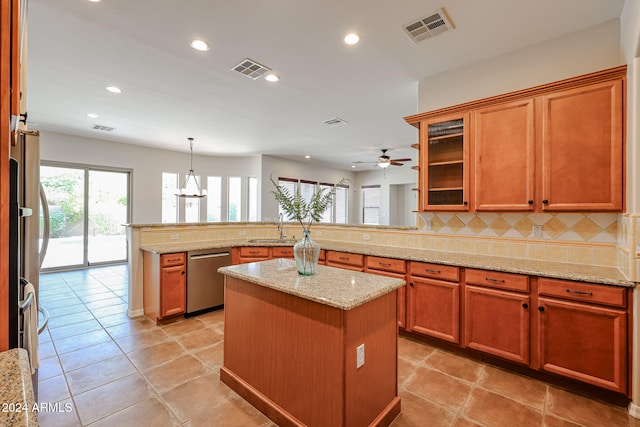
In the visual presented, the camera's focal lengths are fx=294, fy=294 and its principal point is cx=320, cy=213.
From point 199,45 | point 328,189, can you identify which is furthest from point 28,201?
point 328,189

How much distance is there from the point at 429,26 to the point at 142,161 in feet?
22.7

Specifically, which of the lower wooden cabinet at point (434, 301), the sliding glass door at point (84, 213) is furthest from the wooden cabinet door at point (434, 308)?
the sliding glass door at point (84, 213)

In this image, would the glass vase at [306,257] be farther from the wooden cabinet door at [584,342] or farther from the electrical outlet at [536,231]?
the electrical outlet at [536,231]

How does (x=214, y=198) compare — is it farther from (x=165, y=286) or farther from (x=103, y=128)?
(x=165, y=286)

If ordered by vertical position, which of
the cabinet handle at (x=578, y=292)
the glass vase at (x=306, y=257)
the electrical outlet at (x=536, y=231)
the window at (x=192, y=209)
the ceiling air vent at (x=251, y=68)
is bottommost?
the cabinet handle at (x=578, y=292)

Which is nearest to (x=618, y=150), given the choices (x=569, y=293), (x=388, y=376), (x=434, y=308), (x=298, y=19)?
(x=569, y=293)

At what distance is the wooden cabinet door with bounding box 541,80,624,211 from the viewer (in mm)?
2223

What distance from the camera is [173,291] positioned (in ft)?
11.4

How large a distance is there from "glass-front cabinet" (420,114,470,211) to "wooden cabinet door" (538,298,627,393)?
1146 millimetres

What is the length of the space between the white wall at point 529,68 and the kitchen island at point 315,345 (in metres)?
2.34

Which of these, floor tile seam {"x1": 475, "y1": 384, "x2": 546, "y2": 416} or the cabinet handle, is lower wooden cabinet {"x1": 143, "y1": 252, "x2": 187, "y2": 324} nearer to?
floor tile seam {"x1": 475, "y1": 384, "x2": 546, "y2": 416}

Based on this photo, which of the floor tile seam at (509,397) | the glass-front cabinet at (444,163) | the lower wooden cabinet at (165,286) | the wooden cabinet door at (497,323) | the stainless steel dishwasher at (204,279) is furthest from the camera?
the stainless steel dishwasher at (204,279)

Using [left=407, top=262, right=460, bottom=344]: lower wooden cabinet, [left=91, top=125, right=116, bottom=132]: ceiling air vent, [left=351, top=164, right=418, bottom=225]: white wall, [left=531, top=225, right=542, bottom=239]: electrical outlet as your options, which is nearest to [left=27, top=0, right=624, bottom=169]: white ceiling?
[left=91, top=125, right=116, bottom=132]: ceiling air vent

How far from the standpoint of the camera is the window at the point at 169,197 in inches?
293
